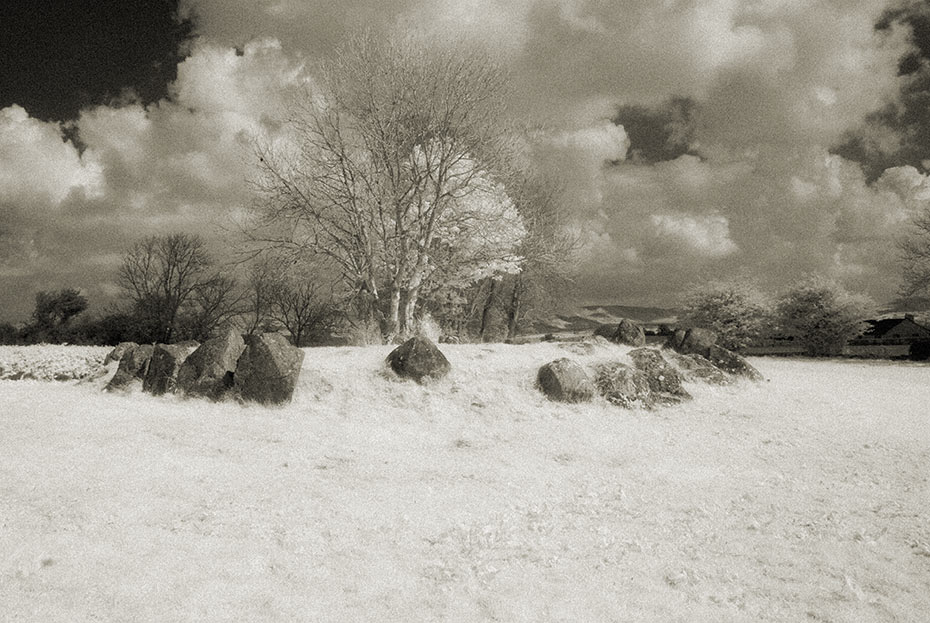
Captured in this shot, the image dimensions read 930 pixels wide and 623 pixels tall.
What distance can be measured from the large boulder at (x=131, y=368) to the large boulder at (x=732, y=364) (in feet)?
44.8

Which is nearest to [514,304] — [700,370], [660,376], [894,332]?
[700,370]

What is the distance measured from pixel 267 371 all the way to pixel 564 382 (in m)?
5.96

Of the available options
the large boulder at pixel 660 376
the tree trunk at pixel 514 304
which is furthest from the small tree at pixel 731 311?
the large boulder at pixel 660 376

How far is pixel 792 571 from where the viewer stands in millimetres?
3885

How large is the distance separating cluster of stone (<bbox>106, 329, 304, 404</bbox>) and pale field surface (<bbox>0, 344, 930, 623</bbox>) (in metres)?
0.40

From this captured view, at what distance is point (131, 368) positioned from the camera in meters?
10.2

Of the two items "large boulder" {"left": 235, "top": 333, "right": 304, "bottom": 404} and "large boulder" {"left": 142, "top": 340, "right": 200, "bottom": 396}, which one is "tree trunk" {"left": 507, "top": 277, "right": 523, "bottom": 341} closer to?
"large boulder" {"left": 235, "top": 333, "right": 304, "bottom": 404}

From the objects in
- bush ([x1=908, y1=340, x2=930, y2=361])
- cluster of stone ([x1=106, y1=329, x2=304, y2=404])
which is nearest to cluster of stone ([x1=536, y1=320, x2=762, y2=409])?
cluster of stone ([x1=106, y1=329, x2=304, y2=404])

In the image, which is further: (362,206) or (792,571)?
(362,206)

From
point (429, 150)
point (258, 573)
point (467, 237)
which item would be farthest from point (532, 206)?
point (258, 573)

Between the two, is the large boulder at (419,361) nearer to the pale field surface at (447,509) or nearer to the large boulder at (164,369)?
the pale field surface at (447,509)

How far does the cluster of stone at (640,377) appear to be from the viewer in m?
10.6

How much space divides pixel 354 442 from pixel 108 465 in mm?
3193

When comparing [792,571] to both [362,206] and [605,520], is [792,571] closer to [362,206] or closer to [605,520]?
Result: [605,520]
